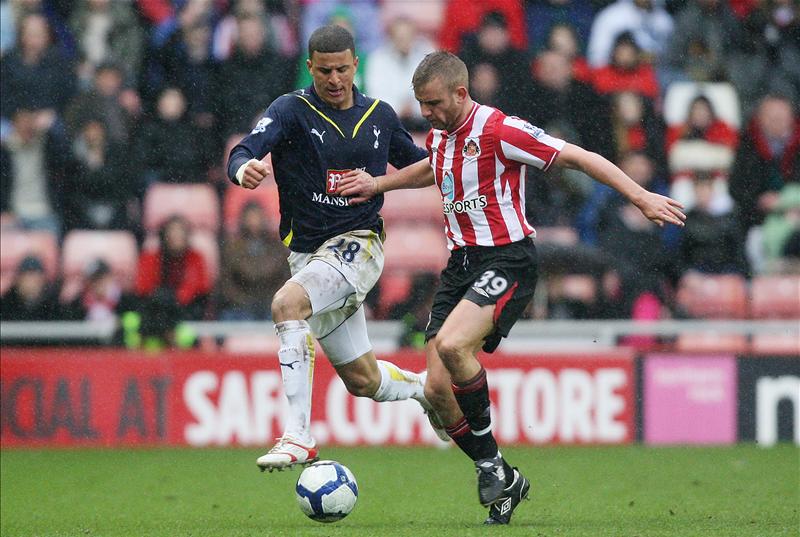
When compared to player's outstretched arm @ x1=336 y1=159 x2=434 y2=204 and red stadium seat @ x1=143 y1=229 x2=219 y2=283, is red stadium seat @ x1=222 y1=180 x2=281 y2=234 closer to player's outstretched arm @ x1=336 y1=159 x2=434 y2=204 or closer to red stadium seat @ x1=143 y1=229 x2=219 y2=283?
red stadium seat @ x1=143 y1=229 x2=219 y2=283

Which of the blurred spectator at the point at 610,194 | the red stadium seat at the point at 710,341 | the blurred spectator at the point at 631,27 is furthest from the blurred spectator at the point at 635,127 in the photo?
the red stadium seat at the point at 710,341

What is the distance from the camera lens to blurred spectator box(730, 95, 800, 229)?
1359 centimetres

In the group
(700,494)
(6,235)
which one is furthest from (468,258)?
(6,235)

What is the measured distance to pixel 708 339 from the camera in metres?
12.7

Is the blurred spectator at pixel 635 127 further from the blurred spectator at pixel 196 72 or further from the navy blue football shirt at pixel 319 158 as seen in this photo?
the navy blue football shirt at pixel 319 158

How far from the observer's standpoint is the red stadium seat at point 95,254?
12703 mm

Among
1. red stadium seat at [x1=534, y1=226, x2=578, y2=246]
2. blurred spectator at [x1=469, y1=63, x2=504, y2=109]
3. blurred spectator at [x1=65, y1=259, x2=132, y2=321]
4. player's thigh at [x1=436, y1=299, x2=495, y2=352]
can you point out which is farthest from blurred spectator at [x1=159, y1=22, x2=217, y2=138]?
player's thigh at [x1=436, y1=299, x2=495, y2=352]

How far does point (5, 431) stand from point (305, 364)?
5878 millimetres

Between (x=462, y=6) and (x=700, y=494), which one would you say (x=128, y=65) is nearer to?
(x=462, y=6)

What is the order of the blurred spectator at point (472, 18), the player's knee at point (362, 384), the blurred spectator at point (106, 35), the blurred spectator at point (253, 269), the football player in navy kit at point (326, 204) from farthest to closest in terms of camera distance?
1. the blurred spectator at point (472, 18)
2. the blurred spectator at point (106, 35)
3. the blurred spectator at point (253, 269)
4. the player's knee at point (362, 384)
5. the football player in navy kit at point (326, 204)

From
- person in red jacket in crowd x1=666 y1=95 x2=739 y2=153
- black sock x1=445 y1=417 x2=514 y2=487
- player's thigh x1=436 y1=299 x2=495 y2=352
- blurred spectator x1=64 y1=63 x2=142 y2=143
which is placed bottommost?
black sock x1=445 y1=417 x2=514 y2=487

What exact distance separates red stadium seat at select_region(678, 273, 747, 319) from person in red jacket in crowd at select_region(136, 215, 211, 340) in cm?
434

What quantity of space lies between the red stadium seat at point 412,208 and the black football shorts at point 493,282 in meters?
6.11

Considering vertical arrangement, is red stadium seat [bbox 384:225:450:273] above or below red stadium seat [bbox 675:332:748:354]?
above
